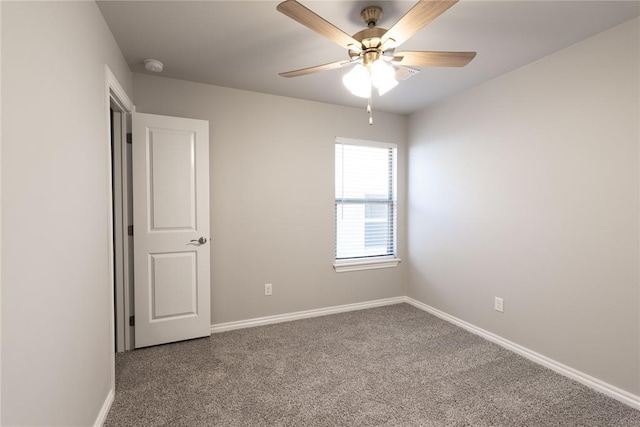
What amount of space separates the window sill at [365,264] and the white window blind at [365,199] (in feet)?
0.27

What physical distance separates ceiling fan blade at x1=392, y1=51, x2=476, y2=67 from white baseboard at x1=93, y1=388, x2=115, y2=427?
2.72 metres

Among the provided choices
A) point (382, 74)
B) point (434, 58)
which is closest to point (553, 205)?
point (434, 58)

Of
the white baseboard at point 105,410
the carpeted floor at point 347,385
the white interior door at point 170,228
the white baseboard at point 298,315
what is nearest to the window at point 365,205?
the white baseboard at point 298,315

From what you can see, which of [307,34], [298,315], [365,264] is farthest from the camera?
[365,264]

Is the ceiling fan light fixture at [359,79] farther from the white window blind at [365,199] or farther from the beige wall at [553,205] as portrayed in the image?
the white window blind at [365,199]

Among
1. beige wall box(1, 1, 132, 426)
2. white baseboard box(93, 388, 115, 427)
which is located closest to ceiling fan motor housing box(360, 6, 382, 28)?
beige wall box(1, 1, 132, 426)

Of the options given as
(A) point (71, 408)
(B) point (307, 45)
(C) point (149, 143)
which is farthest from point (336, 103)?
(A) point (71, 408)

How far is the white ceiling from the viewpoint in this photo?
1.87 meters

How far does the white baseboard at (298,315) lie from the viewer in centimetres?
318

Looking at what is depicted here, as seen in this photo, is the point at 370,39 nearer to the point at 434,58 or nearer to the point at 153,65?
the point at 434,58

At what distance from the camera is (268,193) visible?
3.34 metres

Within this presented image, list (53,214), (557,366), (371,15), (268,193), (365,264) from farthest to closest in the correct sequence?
(365,264) → (268,193) → (557,366) → (371,15) → (53,214)

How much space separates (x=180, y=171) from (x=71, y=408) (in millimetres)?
1911

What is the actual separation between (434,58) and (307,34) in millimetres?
898
